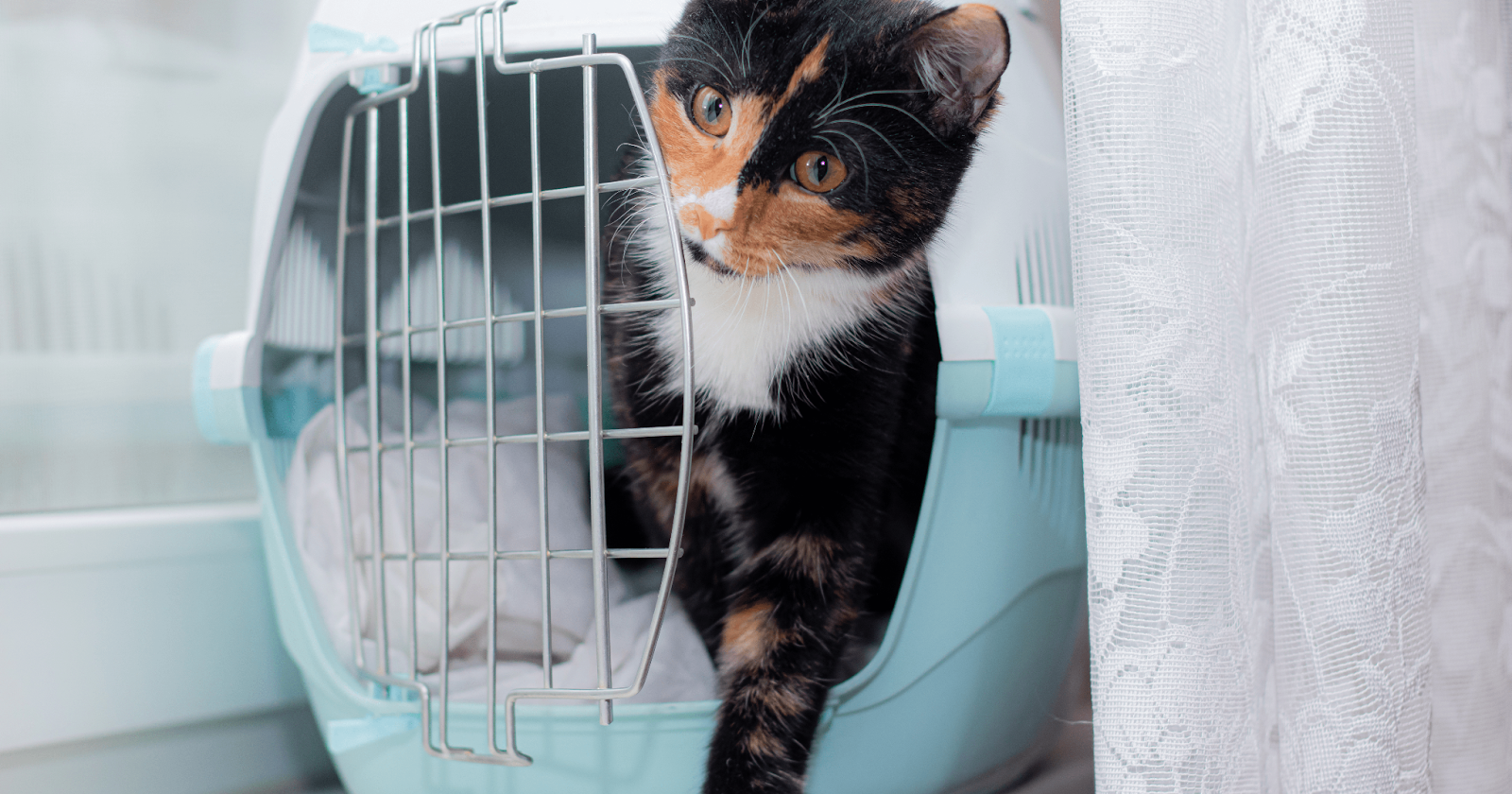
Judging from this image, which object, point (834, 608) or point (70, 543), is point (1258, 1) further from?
point (70, 543)

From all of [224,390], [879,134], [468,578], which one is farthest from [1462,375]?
[224,390]

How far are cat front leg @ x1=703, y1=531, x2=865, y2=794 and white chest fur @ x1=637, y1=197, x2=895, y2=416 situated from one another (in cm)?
14

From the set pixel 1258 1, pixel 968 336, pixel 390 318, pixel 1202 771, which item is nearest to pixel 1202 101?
pixel 1258 1

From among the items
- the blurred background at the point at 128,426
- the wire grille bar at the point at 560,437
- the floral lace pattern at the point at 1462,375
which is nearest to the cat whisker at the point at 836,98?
the wire grille bar at the point at 560,437

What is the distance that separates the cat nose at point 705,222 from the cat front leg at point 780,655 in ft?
0.94

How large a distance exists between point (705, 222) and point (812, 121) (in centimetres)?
11

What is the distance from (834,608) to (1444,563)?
0.44m

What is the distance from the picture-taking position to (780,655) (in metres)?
0.77

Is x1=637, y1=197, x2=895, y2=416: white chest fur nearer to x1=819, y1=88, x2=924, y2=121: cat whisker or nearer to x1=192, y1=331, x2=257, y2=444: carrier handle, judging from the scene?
x1=819, y1=88, x2=924, y2=121: cat whisker

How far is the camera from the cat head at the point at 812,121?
0.69 m

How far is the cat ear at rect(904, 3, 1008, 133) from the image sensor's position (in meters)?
0.64

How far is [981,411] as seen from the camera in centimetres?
75

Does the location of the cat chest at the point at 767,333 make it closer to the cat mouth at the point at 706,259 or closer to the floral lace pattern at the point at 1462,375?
the cat mouth at the point at 706,259

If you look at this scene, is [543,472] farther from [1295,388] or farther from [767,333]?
[1295,388]
